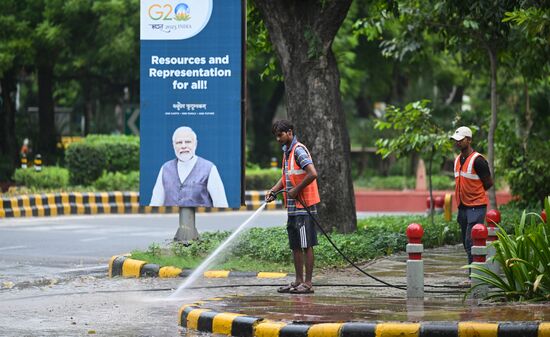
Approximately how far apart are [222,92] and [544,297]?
7802 mm

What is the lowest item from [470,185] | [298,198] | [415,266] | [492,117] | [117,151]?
[415,266]

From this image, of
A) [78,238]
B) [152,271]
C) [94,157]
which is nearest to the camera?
[152,271]

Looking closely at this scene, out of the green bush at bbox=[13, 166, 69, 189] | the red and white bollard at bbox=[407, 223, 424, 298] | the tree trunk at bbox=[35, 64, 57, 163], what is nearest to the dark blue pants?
the red and white bollard at bbox=[407, 223, 424, 298]

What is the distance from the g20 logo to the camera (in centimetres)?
1739

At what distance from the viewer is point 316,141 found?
17.1 meters

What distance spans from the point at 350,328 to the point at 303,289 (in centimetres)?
298

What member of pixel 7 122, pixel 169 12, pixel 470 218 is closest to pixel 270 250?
pixel 470 218

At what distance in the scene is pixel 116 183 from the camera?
3125cm

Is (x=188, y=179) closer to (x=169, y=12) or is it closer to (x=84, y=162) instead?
(x=169, y=12)

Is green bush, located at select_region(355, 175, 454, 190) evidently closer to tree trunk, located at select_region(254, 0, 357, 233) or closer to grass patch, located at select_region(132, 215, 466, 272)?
grass patch, located at select_region(132, 215, 466, 272)

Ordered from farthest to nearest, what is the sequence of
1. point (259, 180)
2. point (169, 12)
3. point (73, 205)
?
1. point (259, 180)
2. point (73, 205)
3. point (169, 12)

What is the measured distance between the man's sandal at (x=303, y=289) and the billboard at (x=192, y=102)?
4.82 m

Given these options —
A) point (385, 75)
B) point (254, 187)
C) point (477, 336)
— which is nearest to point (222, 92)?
point (477, 336)

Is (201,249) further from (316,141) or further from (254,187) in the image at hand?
(254,187)
